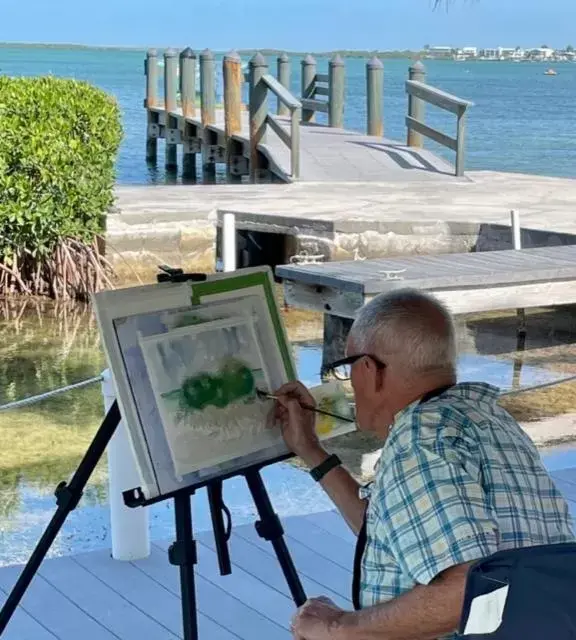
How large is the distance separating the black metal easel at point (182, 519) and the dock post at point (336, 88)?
14.7 metres

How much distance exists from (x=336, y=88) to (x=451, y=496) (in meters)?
16.2

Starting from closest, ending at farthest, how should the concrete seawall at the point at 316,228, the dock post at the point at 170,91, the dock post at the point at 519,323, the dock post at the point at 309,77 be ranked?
the dock post at the point at 519,323 < the concrete seawall at the point at 316,228 < the dock post at the point at 309,77 < the dock post at the point at 170,91

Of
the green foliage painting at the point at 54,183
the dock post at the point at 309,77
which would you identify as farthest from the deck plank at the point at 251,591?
the dock post at the point at 309,77

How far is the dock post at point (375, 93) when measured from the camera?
53.8 ft

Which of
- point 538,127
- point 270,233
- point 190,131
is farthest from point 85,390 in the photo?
point 538,127

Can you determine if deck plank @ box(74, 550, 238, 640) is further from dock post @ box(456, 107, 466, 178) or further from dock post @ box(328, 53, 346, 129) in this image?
dock post @ box(328, 53, 346, 129)

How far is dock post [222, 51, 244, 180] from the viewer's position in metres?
17.2

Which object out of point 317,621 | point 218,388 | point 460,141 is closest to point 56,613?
point 218,388

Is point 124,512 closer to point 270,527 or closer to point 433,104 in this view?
point 270,527

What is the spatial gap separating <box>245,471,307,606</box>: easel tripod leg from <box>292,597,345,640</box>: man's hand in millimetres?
600

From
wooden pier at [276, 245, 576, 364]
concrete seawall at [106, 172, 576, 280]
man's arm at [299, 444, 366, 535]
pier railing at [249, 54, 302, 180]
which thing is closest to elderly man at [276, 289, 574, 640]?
man's arm at [299, 444, 366, 535]

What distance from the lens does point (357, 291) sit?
6309mm

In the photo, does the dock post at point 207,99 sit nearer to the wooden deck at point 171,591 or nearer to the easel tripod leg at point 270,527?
the wooden deck at point 171,591

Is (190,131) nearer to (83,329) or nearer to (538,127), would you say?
(83,329)
